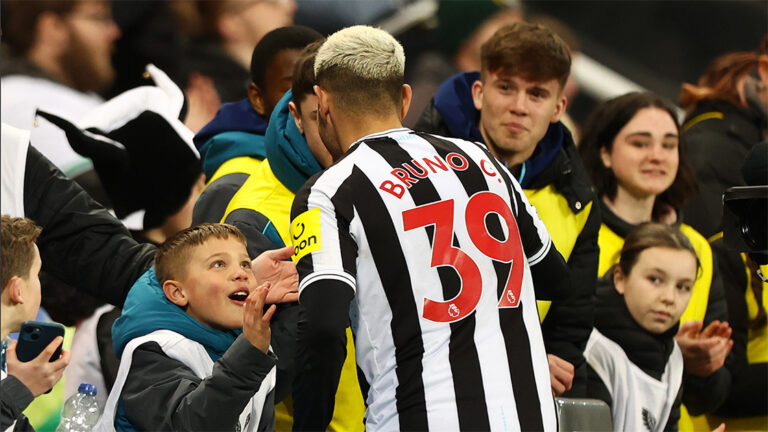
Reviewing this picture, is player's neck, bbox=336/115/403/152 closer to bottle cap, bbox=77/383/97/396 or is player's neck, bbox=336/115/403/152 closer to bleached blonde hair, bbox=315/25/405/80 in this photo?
bleached blonde hair, bbox=315/25/405/80

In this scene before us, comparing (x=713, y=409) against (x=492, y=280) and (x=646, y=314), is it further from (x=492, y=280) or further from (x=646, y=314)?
(x=492, y=280)

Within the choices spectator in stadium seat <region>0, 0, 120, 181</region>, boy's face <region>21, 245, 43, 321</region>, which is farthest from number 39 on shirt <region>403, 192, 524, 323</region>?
spectator in stadium seat <region>0, 0, 120, 181</region>

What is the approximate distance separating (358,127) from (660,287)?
1.69 metres

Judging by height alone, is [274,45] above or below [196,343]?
above

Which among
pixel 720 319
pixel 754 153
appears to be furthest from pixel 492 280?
pixel 720 319

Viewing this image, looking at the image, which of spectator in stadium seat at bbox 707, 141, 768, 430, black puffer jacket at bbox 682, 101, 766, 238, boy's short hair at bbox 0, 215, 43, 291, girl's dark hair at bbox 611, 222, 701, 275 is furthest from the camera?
black puffer jacket at bbox 682, 101, 766, 238

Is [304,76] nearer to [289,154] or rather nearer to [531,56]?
[289,154]

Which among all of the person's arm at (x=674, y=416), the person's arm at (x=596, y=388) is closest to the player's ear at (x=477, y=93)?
the person's arm at (x=596, y=388)

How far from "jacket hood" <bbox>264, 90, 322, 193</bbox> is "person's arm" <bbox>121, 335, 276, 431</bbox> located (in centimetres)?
68

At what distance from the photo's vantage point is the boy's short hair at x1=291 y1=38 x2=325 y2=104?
330 centimetres

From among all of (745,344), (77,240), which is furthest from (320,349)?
(745,344)

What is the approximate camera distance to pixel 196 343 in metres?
3.11

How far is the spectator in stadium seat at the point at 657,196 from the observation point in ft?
14.1

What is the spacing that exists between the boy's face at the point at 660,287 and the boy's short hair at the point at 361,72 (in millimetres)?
1581
